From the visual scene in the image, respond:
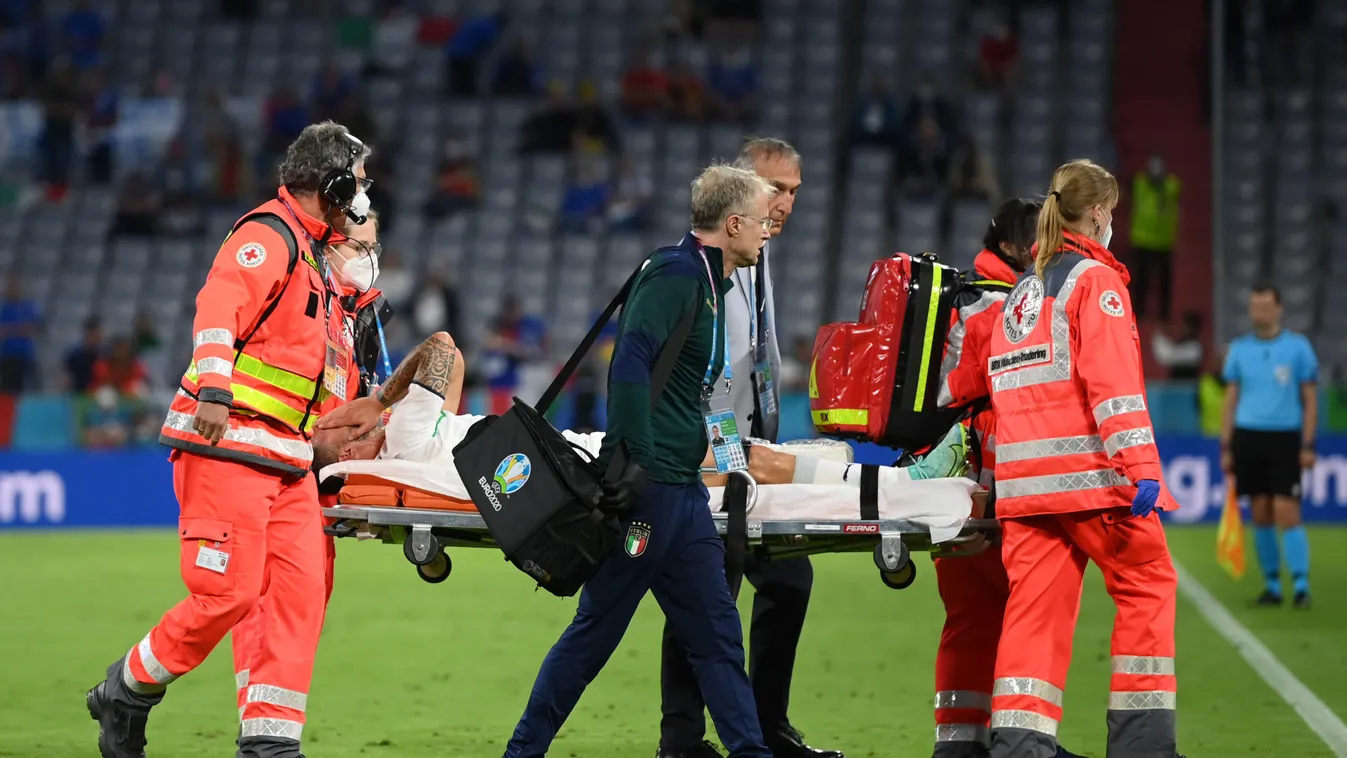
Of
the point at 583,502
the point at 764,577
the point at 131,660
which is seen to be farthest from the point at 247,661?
the point at 764,577

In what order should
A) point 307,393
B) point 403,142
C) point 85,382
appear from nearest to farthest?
point 307,393
point 85,382
point 403,142

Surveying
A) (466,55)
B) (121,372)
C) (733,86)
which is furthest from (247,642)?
(466,55)

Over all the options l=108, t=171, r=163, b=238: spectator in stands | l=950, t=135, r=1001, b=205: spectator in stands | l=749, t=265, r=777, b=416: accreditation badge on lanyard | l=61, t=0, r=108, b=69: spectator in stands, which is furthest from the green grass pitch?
l=61, t=0, r=108, b=69: spectator in stands

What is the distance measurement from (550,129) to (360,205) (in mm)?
17199

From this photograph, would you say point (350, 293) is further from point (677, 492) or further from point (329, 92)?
point (329, 92)

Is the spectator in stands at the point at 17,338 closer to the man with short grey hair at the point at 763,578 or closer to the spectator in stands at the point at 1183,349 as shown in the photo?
the spectator in stands at the point at 1183,349

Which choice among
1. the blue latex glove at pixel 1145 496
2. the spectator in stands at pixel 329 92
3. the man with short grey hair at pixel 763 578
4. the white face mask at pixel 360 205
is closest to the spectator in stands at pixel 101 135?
the spectator in stands at pixel 329 92

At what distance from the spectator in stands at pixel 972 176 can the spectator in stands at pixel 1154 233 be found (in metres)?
1.73

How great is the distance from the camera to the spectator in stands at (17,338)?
64.4 ft

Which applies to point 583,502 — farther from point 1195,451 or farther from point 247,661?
point 1195,451

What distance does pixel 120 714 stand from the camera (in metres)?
6.21

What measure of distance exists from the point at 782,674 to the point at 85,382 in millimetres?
14292

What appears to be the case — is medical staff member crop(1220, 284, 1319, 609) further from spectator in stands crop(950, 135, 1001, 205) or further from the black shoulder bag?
spectator in stands crop(950, 135, 1001, 205)

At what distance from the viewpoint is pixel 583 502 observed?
19.2 ft
